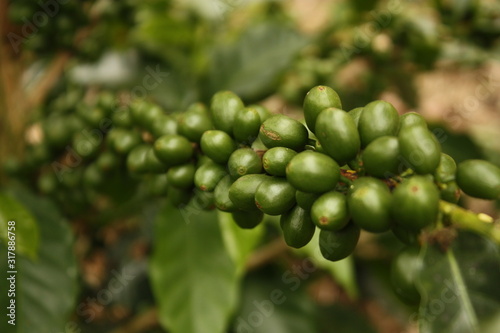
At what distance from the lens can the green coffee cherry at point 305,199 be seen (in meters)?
0.56

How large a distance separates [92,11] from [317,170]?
3.56 feet

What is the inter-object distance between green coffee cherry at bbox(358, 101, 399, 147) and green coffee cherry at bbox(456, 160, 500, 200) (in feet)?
0.31

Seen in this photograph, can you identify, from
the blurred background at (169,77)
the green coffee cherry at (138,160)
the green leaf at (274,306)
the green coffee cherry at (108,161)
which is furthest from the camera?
the green leaf at (274,306)

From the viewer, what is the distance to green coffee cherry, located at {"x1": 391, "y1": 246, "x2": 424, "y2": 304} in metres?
0.57

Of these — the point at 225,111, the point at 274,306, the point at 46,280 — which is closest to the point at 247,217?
the point at 225,111

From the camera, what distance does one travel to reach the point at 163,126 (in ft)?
2.51

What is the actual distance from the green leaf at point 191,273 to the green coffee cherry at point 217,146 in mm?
458

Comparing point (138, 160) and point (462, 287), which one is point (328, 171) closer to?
point (462, 287)

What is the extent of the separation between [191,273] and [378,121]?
72 centimetres

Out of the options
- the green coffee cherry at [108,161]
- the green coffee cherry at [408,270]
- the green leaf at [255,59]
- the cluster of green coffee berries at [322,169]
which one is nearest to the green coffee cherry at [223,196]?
the cluster of green coffee berries at [322,169]

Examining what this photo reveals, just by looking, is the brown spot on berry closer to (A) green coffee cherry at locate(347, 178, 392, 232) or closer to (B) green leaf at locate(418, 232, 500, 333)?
(A) green coffee cherry at locate(347, 178, 392, 232)

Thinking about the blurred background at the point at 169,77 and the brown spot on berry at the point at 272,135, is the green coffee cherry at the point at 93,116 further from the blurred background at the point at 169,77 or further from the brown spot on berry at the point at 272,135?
the brown spot on berry at the point at 272,135

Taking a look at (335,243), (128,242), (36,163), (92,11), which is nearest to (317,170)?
(335,243)

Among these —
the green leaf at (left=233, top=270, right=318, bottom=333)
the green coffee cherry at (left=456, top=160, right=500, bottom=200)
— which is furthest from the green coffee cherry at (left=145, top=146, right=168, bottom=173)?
the green leaf at (left=233, top=270, right=318, bottom=333)
